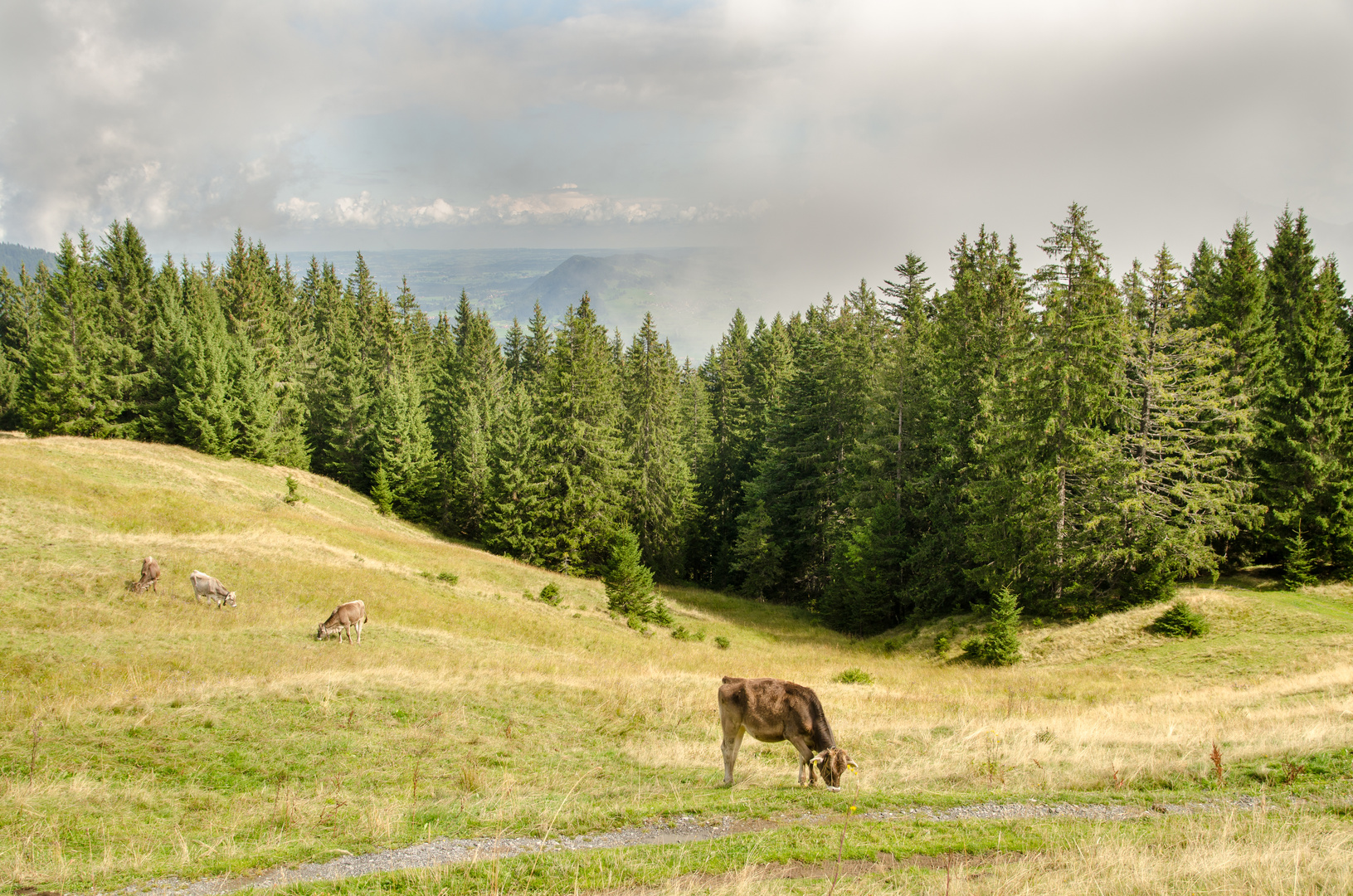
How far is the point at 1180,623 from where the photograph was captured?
2586 centimetres

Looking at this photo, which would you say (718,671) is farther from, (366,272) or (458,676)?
Answer: (366,272)

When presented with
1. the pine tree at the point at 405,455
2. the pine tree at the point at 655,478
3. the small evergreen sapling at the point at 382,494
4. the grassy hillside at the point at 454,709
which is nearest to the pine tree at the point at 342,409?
the pine tree at the point at 405,455

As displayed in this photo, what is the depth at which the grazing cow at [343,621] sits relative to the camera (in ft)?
67.8

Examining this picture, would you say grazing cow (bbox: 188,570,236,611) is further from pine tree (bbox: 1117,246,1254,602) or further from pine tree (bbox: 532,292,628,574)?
pine tree (bbox: 1117,246,1254,602)

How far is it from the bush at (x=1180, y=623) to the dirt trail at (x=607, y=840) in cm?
2072

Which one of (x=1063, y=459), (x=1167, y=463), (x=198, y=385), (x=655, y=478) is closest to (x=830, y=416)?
(x=655, y=478)

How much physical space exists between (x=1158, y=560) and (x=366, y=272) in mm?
81532

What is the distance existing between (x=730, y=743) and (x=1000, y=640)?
21641 mm

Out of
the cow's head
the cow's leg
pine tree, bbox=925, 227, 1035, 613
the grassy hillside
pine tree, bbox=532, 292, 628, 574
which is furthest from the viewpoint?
pine tree, bbox=532, 292, 628, 574

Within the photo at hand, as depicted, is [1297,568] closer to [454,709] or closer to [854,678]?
[854,678]

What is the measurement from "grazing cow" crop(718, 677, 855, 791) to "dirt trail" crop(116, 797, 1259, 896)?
3.23 ft

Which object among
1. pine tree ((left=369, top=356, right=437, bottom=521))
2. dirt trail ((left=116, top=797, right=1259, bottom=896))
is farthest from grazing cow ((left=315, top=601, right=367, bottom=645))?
pine tree ((left=369, top=356, right=437, bottom=521))

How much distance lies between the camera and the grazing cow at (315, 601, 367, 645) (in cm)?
2066

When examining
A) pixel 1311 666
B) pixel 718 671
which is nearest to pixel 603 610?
pixel 718 671
